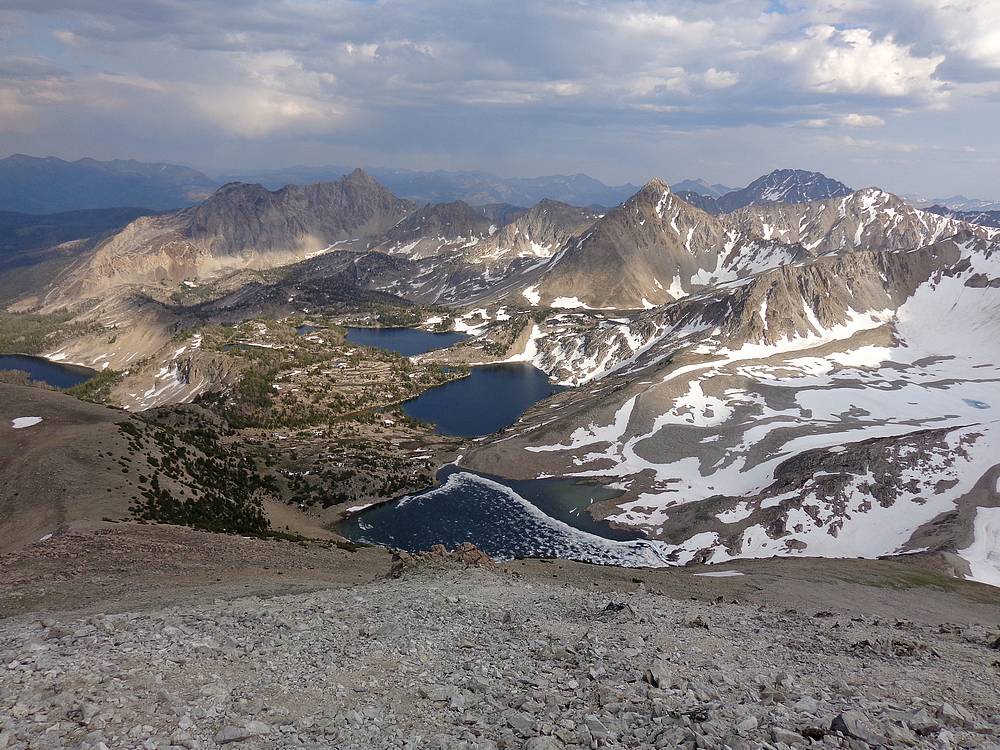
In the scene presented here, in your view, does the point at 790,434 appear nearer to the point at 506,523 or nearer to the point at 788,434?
the point at 788,434

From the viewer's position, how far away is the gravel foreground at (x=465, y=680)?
16.6 m

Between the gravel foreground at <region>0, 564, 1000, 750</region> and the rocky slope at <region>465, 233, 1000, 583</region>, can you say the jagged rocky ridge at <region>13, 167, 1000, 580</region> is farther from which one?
the gravel foreground at <region>0, 564, 1000, 750</region>

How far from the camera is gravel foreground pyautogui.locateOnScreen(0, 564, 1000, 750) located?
16.6 meters

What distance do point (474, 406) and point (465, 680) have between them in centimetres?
15447

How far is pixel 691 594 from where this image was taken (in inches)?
1847

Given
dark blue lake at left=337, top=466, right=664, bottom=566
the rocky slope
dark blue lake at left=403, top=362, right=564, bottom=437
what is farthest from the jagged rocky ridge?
dark blue lake at left=403, top=362, right=564, bottom=437

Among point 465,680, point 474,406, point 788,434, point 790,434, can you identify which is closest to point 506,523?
point 788,434

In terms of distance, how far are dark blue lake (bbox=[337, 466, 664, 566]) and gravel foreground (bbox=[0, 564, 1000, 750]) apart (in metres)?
53.8

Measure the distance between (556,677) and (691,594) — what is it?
28.7 meters

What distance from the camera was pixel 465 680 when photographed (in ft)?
69.9

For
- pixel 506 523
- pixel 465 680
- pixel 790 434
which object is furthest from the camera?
pixel 790 434

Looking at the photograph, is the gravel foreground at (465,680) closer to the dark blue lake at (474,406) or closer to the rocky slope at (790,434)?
the rocky slope at (790,434)

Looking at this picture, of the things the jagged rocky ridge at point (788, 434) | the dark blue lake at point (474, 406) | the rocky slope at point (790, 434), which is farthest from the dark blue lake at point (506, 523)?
the dark blue lake at point (474, 406)

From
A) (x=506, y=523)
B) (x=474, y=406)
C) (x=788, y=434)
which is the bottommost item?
(x=474, y=406)
